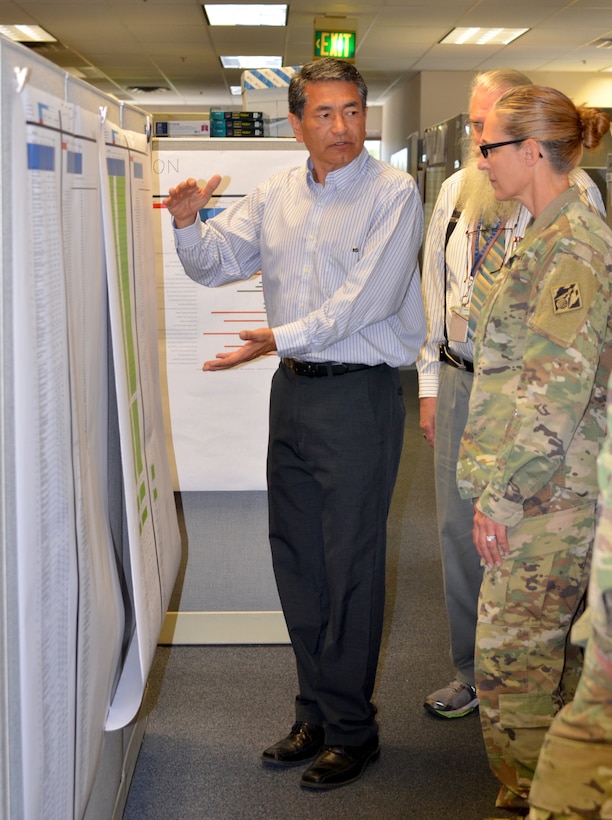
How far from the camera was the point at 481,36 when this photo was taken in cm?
984

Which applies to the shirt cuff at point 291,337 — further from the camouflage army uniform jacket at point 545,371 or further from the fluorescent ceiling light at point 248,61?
the fluorescent ceiling light at point 248,61

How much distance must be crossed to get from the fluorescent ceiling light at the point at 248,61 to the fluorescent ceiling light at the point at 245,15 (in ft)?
7.40

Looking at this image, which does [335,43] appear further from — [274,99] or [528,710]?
[528,710]

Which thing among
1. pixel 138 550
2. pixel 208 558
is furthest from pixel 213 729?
pixel 138 550

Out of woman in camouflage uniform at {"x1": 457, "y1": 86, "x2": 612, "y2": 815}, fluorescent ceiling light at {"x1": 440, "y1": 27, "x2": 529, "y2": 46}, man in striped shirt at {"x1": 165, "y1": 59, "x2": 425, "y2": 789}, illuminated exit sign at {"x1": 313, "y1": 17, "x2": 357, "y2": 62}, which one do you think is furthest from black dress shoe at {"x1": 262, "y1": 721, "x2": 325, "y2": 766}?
fluorescent ceiling light at {"x1": 440, "y1": 27, "x2": 529, "y2": 46}

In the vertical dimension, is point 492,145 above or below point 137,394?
above

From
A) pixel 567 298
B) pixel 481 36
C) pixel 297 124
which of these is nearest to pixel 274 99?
pixel 297 124

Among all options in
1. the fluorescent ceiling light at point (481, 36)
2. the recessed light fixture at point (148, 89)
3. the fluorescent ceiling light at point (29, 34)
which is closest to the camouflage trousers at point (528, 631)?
the fluorescent ceiling light at point (481, 36)

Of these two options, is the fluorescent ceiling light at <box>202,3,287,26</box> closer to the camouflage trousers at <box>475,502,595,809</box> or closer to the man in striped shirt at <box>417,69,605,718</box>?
the man in striped shirt at <box>417,69,605,718</box>

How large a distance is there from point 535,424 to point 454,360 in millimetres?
749

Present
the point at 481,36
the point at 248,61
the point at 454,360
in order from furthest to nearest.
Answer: the point at 248,61 → the point at 481,36 → the point at 454,360

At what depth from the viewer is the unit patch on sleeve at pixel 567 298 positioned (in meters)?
1.64

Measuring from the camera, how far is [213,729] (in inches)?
98.3

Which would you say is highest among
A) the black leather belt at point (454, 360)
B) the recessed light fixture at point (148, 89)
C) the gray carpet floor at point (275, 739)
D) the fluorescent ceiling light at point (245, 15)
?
the recessed light fixture at point (148, 89)
